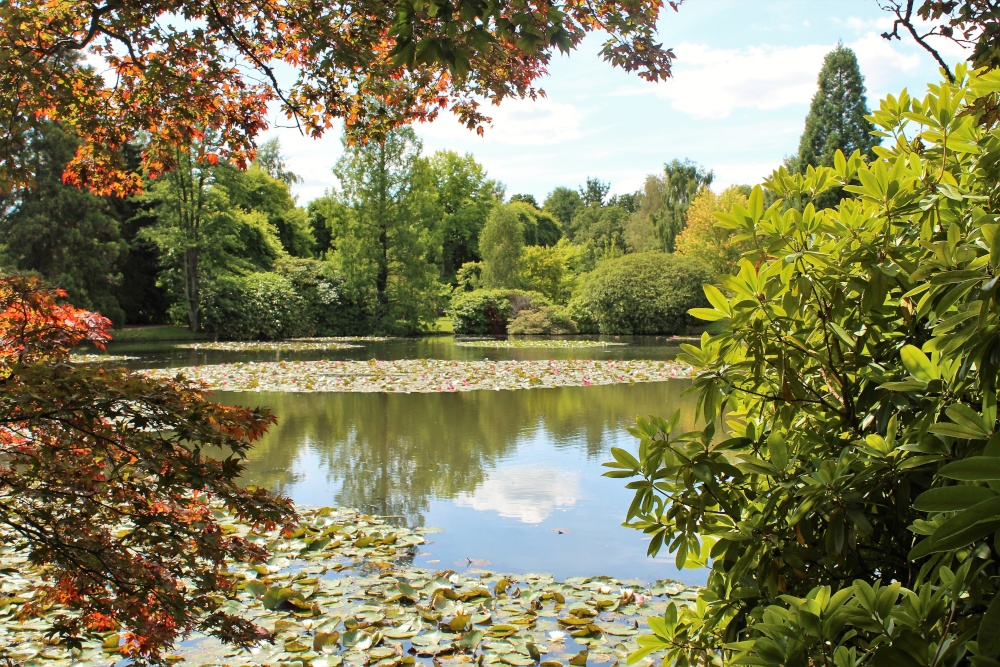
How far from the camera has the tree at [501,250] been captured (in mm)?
34938

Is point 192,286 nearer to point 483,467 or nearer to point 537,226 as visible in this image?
point 483,467

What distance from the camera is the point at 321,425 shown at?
27.2 ft

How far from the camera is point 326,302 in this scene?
28906mm

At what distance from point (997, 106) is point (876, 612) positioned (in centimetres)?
105

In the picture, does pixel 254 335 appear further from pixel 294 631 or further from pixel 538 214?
pixel 538 214

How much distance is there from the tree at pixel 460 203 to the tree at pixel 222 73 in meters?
40.2

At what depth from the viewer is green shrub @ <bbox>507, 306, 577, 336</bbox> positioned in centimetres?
2834

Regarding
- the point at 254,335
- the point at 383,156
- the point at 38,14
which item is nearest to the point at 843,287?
the point at 38,14

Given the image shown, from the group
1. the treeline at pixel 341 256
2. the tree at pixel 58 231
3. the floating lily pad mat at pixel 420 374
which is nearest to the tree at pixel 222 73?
the floating lily pad mat at pixel 420 374

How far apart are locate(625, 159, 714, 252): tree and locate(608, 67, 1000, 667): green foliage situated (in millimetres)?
35940

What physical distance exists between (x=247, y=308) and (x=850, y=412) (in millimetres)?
26962

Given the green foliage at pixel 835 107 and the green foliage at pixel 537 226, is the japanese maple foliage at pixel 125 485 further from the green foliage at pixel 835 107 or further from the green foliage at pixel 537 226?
the green foliage at pixel 537 226

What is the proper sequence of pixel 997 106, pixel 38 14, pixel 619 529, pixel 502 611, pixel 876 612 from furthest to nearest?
1. pixel 619 529
2. pixel 38 14
3. pixel 502 611
4. pixel 997 106
5. pixel 876 612

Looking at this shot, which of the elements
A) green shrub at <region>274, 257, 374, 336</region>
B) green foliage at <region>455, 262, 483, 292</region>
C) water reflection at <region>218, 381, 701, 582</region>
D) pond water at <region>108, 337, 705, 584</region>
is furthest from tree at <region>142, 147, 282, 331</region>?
water reflection at <region>218, 381, 701, 582</region>
